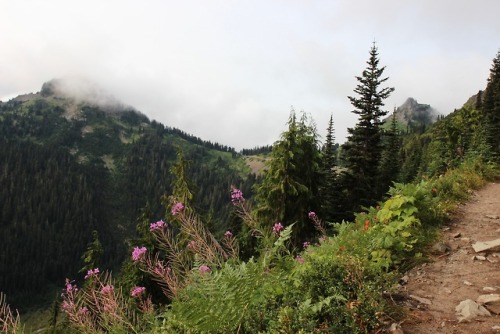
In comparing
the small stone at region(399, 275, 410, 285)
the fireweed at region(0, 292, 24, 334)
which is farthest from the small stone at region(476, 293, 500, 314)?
the fireweed at region(0, 292, 24, 334)

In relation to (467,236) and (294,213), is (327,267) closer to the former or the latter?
(467,236)

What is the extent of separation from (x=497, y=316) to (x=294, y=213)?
15242mm

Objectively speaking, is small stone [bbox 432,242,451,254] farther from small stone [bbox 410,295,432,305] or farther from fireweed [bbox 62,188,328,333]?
fireweed [bbox 62,188,328,333]

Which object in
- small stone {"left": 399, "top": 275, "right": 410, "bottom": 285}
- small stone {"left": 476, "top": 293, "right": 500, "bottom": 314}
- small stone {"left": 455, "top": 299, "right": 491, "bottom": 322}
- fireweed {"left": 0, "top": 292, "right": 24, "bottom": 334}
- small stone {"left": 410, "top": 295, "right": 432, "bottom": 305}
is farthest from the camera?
small stone {"left": 399, "top": 275, "right": 410, "bottom": 285}

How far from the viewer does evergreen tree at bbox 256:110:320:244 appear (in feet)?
59.7

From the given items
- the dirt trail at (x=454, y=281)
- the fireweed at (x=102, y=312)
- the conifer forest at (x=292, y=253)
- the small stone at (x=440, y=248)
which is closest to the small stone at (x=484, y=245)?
the dirt trail at (x=454, y=281)

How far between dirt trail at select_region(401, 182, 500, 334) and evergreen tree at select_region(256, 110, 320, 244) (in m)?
11.2

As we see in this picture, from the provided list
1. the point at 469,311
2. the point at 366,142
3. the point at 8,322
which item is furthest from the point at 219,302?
the point at 366,142

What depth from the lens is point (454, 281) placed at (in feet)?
15.2

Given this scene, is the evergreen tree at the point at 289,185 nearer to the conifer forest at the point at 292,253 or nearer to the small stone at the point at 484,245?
the conifer forest at the point at 292,253

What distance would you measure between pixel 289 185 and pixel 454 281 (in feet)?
44.0

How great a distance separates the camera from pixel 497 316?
366 cm

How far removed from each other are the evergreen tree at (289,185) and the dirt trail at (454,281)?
1123 cm

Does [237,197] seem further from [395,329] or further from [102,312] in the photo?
[395,329]
